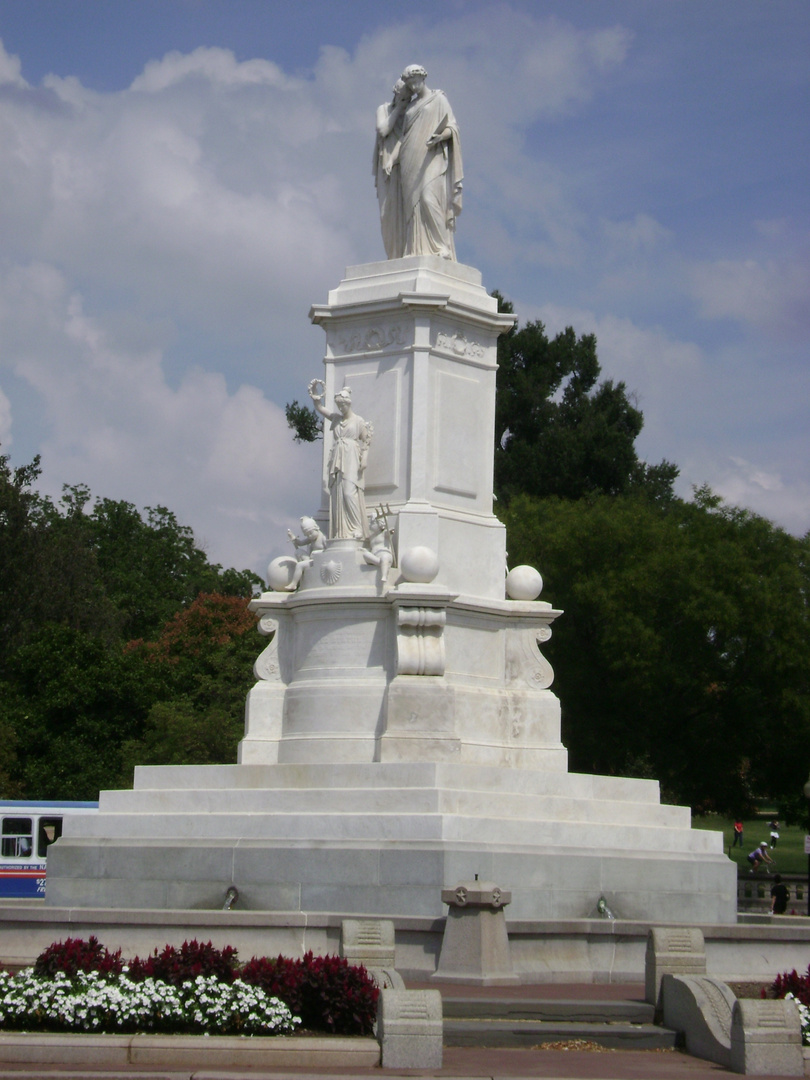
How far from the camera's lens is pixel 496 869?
17984mm

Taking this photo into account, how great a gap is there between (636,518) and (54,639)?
16582 millimetres

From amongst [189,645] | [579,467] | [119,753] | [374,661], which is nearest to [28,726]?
[119,753]

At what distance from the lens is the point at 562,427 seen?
54.5 metres

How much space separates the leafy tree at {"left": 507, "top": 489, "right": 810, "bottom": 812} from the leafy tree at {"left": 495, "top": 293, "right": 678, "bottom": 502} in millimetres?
9046

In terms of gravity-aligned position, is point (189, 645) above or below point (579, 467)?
below

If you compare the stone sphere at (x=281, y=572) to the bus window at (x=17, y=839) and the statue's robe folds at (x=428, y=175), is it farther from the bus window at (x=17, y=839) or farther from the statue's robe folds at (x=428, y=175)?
the bus window at (x=17, y=839)

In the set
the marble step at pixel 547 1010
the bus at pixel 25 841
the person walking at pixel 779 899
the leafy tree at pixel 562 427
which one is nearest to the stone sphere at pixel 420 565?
the marble step at pixel 547 1010

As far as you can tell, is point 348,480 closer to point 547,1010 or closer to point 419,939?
point 419,939

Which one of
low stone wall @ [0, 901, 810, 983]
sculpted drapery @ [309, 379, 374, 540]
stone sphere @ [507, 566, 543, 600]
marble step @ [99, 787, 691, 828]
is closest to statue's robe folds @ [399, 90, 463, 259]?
sculpted drapery @ [309, 379, 374, 540]

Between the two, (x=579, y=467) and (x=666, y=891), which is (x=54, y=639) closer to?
(x=579, y=467)

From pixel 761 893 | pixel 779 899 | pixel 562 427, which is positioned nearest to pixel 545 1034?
pixel 779 899

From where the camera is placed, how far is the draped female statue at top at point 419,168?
23.4 metres

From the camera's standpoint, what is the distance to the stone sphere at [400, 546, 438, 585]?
20.7 metres

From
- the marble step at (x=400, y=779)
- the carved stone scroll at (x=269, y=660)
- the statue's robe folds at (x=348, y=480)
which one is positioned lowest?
the marble step at (x=400, y=779)
